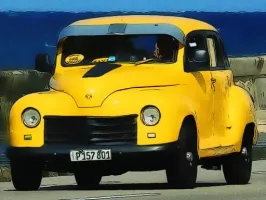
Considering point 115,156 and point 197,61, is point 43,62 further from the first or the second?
point 115,156

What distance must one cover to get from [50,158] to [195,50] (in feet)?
7.80

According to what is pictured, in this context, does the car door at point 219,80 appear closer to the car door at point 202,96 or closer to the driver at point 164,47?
the car door at point 202,96

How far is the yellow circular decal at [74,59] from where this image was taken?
16.7 m

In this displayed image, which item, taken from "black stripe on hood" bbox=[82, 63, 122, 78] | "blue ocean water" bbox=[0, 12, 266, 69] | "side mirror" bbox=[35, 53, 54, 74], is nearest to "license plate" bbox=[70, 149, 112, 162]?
"black stripe on hood" bbox=[82, 63, 122, 78]

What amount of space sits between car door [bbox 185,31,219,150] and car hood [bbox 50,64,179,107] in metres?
0.32

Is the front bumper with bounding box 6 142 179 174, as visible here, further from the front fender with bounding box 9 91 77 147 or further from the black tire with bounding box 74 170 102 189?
the black tire with bounding box 74 170 102 189

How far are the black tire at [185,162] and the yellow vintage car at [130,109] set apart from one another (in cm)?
1

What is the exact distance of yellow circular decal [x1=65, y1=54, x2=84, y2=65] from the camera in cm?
1669

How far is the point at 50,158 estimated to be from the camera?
15.4m

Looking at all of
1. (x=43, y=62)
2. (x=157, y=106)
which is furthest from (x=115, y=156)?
(x=43, y=62)

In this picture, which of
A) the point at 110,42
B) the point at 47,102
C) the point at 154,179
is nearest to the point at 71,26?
the point at 110,42

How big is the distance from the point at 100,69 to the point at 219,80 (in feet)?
5.83

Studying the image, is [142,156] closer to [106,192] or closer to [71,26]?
[106,192]

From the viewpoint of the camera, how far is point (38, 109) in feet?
50.9
